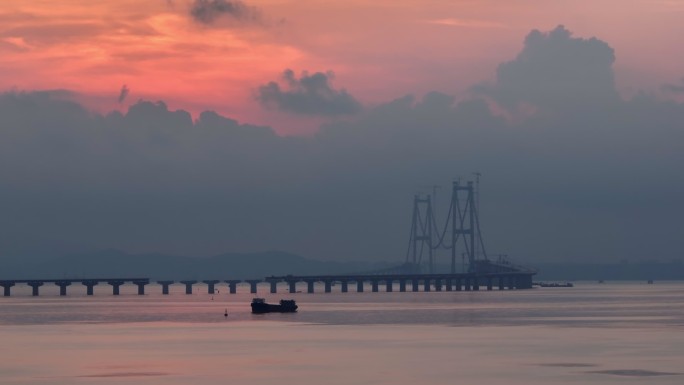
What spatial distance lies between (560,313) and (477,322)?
967 inches

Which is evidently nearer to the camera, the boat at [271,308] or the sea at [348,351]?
the sea at [348,351]

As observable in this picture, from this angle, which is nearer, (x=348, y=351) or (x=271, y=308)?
(x=348, y=351)

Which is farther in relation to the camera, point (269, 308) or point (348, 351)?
point (269, 308)

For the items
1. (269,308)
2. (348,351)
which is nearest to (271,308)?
(269,308)

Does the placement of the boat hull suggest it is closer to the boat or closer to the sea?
the boat

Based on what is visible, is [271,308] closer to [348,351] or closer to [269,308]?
[269,308]

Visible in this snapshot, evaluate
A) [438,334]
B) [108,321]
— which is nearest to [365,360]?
[438,334]

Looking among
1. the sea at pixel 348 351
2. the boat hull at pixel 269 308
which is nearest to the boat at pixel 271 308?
the boat hull at pixel 269 308

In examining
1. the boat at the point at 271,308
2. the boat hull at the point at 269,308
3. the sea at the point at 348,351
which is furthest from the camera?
the boat at the point at 271,308

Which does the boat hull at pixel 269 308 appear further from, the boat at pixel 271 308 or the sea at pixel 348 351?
the sea at pixel 348 351

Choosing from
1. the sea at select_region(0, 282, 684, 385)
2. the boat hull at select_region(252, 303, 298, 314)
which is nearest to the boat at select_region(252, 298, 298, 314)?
the boat hull at select_region(252, 303, 298, 314)

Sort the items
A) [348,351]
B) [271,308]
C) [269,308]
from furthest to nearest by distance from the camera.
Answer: [271,308]
[269,308]
[348,351]

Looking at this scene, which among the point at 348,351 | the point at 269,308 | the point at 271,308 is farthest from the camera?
the point at 271,308

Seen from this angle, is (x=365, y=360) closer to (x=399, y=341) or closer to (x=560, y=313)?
(x=399, y=341)
